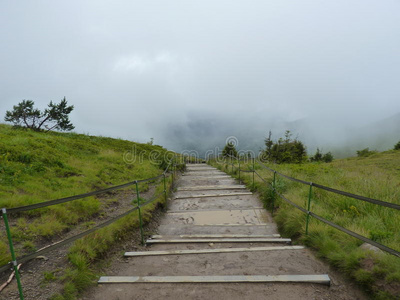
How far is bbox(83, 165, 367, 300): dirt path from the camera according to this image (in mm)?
2443

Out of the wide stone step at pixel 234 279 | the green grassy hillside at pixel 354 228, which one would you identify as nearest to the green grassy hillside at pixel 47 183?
the wide stone step at pixel 234 279

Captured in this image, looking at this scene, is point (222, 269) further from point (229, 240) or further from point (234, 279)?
point (229, 240)

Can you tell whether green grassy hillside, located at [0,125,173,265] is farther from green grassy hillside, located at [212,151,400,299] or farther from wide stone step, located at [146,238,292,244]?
green grassy hillside, located at [212,151,400,299]

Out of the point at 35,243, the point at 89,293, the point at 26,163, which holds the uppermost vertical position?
the point at 26,163

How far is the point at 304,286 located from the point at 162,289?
1750 millimetres

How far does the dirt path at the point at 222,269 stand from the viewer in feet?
8.02

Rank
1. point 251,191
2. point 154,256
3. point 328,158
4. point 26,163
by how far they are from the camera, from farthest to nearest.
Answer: point 328,158, point 251,191, point 26,163, point 154,256

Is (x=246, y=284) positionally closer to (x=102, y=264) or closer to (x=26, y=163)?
(x=102, y=264)

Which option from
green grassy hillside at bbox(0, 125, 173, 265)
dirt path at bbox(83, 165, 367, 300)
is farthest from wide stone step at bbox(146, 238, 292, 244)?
green grassy hillside at bbox(0, 125, 173, 265)

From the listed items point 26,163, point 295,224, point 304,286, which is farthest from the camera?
point 26,163

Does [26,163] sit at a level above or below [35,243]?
above

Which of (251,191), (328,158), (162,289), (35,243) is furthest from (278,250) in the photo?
(328,158)

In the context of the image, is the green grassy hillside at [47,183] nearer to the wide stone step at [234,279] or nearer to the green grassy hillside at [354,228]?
the wide stone step at [234,279]

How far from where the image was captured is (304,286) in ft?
8.25
